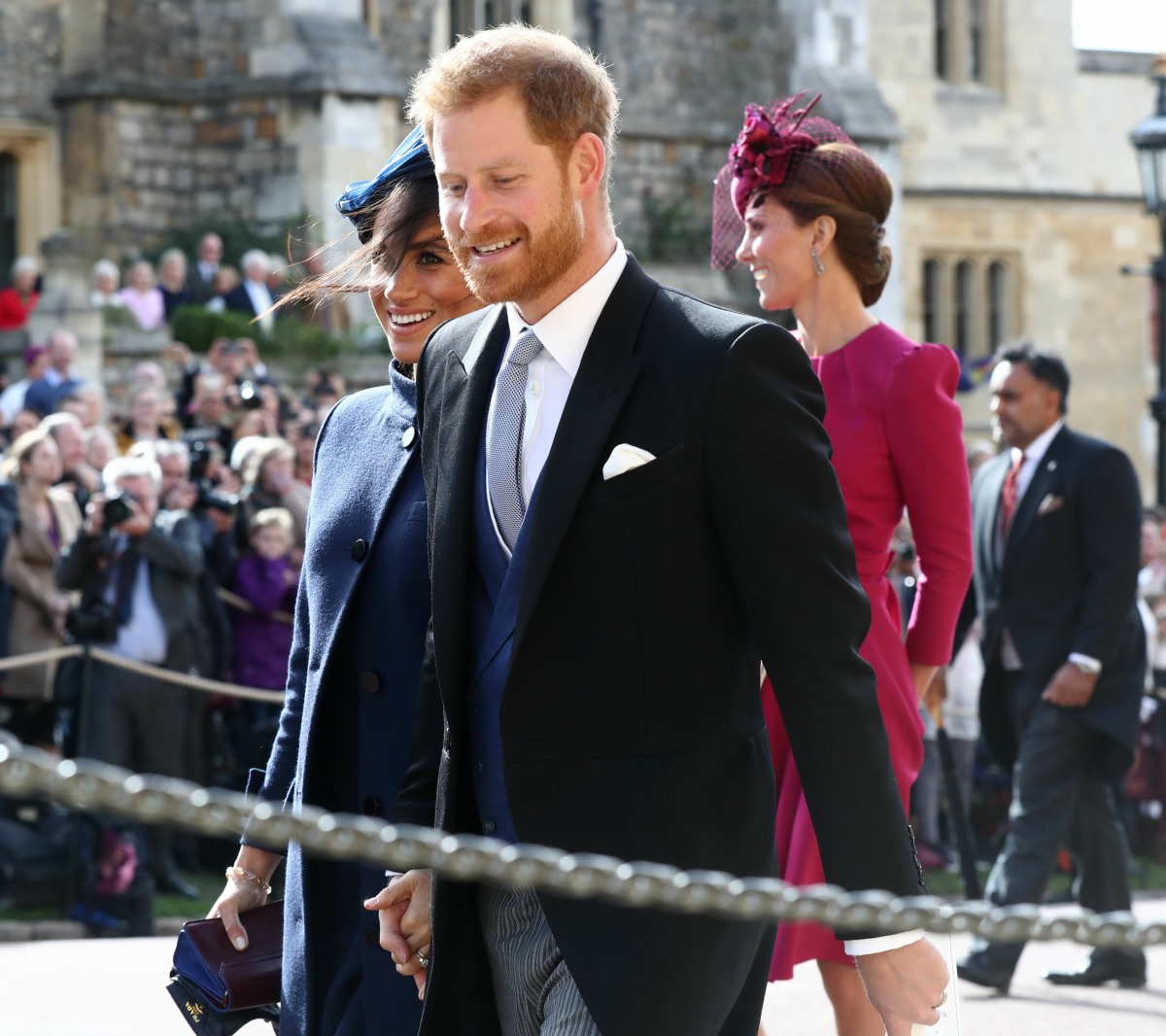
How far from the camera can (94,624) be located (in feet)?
26.4

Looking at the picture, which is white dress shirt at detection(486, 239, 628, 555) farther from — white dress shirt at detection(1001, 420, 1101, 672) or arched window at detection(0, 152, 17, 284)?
arched window at detection(0, 152, 17, 284)

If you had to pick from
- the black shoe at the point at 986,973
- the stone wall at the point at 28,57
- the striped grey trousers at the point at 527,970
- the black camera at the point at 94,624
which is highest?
the stone wall at the point at 28,57

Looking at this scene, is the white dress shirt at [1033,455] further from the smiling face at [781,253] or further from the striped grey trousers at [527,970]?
the striped grey trousers at [527,970]

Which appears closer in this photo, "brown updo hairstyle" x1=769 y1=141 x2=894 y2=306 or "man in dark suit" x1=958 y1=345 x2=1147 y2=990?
"brown updo hairstyle" x1=769 y1=141 x2=894 y2=306

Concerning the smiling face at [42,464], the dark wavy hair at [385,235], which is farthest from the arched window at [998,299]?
the dark wavy hair at [385,235]

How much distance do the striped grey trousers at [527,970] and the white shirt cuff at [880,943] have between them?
367 millimetres

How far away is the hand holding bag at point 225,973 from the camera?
Result: 3246mm

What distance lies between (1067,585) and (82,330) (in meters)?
8.91

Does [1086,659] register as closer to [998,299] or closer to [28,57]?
[28,57]

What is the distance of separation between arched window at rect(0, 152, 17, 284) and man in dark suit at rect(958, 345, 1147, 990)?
555 inches

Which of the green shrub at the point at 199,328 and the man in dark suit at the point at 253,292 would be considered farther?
the man in dark suit at the point at 253,292

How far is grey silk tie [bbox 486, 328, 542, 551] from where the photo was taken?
285 centimetres

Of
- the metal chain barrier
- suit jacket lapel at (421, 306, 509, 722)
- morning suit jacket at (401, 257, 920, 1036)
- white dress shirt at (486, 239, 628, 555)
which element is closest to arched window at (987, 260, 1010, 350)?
suit jacket lapel at (421, 306, 509, 722)

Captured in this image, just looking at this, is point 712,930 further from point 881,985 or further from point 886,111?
point 886,111
